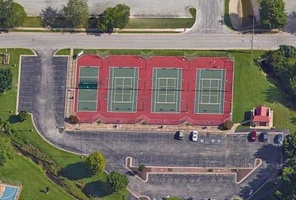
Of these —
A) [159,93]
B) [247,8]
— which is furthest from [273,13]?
[159,93]

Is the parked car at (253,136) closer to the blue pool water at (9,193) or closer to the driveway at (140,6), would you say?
the driveway at (140,6)

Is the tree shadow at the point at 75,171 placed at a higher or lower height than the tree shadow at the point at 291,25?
lower

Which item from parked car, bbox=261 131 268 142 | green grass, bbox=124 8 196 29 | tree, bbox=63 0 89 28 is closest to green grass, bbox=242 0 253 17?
green grass, bbox=124 8 196 29

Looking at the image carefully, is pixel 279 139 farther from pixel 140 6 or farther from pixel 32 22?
pixel 32 22

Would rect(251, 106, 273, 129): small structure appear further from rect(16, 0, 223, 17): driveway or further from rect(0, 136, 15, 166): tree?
rect(0, 136, 15, 166): tree

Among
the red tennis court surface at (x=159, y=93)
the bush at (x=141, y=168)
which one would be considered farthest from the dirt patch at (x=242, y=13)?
the bush at (x=141, y=168)
